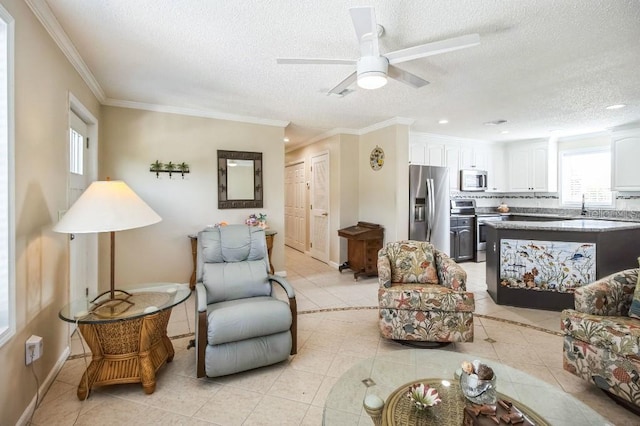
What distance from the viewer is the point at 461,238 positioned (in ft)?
18.7

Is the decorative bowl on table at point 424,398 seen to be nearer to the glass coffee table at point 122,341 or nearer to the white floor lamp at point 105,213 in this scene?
the glass coffee table at point 122,341

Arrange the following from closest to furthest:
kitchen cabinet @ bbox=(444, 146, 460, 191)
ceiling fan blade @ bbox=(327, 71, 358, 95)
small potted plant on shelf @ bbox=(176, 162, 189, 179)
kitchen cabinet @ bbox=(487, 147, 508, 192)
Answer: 1. ceiling fan blade @ bbox=(327, 71, 358, 95)
2. small potted plant on shelf @ bbox=(176, 162, 189, 179)
3. kitchen cabinet @ bbox=(444, 146, 460, 191)
4. kitchen cabinet @ bbox=(487, 147, 508, 192)

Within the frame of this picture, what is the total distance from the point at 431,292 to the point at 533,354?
0.94 meters

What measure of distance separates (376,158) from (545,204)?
12.5ft

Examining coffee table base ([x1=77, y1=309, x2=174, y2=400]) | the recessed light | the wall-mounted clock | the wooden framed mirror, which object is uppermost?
the recessed light

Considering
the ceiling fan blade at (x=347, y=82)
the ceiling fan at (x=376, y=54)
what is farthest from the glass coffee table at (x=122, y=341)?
the ceiling fan blade at (x=347, y=82)

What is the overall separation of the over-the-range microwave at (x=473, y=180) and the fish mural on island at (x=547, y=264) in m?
2.73

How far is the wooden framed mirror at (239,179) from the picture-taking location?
4.32 m

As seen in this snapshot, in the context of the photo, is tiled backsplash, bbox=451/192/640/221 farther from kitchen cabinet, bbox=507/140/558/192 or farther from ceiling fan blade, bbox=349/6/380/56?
ceiling fan blade, bbox=349/6/380/56

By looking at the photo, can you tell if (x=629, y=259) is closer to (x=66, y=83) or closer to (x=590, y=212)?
(x=590, y=212)

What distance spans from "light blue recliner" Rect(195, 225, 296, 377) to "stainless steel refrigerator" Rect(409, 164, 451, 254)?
2.85 m

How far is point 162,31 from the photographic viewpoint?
2.21 metres

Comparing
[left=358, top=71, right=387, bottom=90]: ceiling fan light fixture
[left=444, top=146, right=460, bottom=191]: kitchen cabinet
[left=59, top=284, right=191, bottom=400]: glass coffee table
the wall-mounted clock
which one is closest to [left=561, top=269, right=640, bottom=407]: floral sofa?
[left=358, top=71, right=387, bottom=90]: ceiling fan light fixture

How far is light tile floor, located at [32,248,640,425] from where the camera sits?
71.2 inches
